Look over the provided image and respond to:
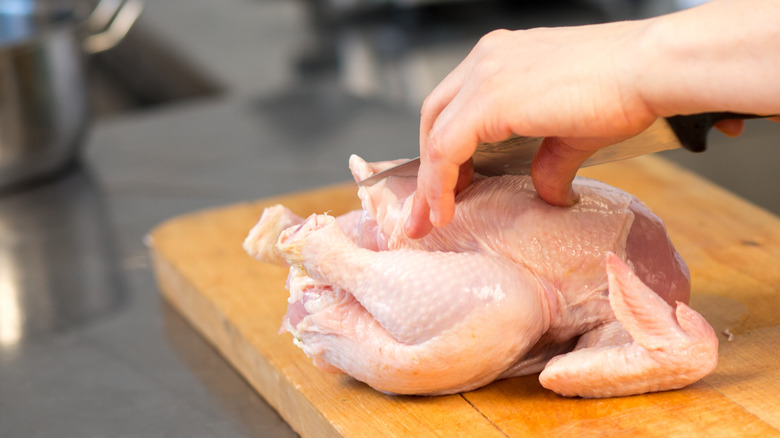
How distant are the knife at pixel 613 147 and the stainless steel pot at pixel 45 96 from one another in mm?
1223

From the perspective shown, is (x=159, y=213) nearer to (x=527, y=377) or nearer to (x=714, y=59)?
(x=527, y=377)

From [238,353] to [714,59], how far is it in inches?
37.3

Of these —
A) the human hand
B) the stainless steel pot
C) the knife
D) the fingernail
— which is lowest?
the stainless steel pot

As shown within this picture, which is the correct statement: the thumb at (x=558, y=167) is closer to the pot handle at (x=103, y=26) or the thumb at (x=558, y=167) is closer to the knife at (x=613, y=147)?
the knife at (x=613, y=147)

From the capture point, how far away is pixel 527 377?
4.69 ft

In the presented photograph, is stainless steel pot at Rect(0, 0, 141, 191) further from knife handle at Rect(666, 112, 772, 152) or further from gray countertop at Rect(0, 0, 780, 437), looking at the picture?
knife handle at Rect(666, 112, 772, 152)

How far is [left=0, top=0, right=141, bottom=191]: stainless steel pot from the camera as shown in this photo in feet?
7.59

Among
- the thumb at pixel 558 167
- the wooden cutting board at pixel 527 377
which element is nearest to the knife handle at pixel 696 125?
the thumb at pixel 558 167

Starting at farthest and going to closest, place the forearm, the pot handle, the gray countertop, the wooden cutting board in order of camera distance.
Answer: the pot handle, the gray countertop, the wooden cutting board, the forearm

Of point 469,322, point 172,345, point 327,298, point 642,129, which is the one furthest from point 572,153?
point 172,345

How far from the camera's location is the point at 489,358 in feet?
4.37

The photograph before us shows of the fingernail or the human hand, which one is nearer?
the human hand

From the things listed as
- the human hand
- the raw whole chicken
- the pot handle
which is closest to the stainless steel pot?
the pot handle

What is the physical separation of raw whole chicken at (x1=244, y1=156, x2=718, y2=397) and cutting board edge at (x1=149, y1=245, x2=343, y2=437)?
8 centimetres
